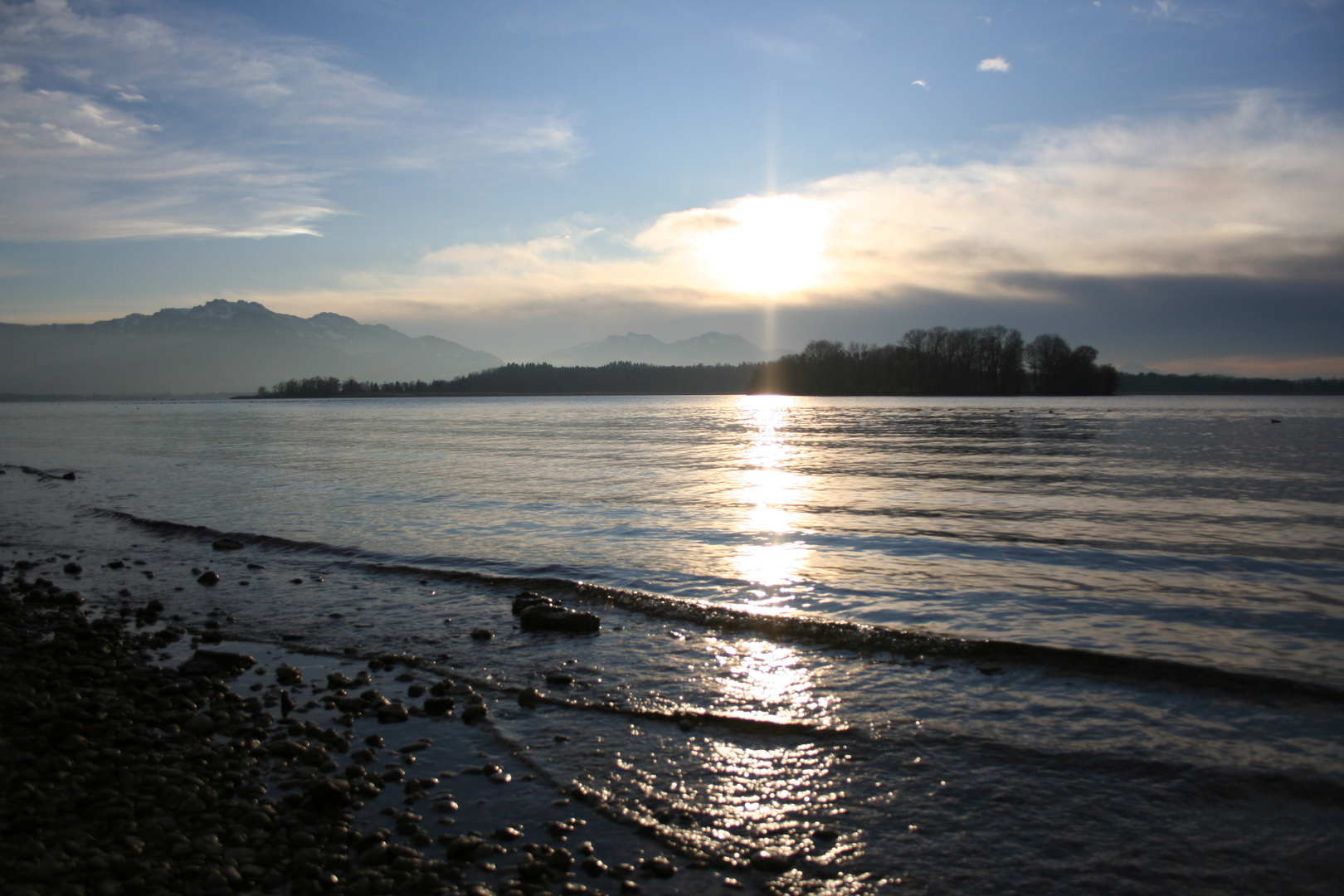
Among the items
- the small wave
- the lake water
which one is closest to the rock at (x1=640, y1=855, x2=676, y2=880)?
the lake water

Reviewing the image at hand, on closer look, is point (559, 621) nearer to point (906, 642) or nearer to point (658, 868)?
point (906, 642)

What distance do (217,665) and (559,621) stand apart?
475 centimetres

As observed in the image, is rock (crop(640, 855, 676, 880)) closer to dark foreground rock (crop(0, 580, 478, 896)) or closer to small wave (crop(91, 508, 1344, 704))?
dark foreground rock (crop(0, 580, 478, 896))

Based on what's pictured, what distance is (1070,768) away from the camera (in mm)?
7074

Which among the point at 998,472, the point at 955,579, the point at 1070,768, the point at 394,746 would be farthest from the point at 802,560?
the point at 998,472

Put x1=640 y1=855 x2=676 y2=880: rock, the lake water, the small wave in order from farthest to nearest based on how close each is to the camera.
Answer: the small wave < the lake water < x1=640 y1=855 x2=676 y2=880: rock

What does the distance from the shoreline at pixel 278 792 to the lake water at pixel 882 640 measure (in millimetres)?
578

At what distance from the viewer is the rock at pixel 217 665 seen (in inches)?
381

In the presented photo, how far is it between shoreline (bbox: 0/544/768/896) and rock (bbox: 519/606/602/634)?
216cm

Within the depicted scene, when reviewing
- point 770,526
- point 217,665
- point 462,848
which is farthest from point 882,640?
point 770,526

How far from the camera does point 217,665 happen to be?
986 centimetres

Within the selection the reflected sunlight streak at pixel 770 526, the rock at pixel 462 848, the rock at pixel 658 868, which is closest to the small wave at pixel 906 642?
the reflected sunlight streak at pixel 770 526

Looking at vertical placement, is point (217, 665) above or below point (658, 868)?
below

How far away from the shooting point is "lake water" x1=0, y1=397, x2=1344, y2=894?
239 inches
